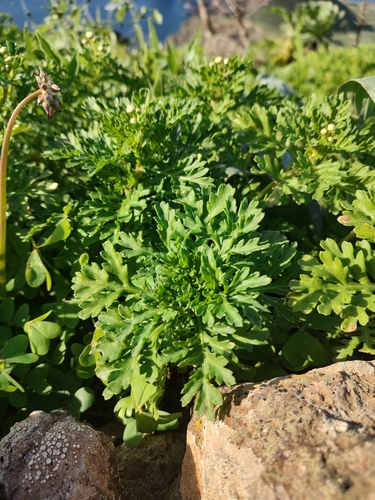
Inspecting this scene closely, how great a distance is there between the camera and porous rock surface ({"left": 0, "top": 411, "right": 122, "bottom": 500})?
1.49 meters

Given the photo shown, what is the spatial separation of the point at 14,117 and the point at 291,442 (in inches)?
58.3

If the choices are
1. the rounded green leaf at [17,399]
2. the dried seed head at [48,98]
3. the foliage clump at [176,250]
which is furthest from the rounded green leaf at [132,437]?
the dried seed head at [48,98]

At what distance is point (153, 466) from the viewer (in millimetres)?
1926

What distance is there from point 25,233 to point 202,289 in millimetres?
1026

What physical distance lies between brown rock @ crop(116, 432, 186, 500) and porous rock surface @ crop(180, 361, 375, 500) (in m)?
0.25

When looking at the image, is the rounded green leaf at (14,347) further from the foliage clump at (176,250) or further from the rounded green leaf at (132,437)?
the rounded green leaf at (132,437)

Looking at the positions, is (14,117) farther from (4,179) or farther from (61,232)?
(61,232)

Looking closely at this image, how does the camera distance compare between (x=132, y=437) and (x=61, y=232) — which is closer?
(x=132, y=437)

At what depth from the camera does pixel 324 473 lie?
1.27 metres

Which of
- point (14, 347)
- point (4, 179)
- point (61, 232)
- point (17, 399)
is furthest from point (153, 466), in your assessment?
point (4, 179)

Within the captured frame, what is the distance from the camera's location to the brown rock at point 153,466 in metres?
1.84

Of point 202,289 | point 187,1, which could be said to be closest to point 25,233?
point 202,289

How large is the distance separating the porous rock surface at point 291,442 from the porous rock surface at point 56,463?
12.0 inches

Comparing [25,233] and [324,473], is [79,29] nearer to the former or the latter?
[25,233]
